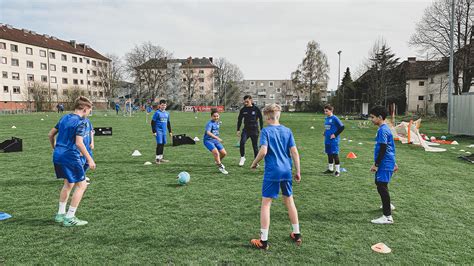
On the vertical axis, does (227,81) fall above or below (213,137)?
above

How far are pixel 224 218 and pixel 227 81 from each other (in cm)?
9142

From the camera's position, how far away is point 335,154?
803 cm

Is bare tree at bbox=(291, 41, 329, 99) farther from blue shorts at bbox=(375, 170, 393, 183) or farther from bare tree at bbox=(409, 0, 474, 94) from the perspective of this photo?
blue shorts at bbox=(375, 170, 393, 183)

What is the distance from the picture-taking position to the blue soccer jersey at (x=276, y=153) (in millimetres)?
3781

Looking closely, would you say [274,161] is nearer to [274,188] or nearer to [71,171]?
[274,188]

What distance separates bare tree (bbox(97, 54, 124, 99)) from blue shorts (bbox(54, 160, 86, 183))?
247ft

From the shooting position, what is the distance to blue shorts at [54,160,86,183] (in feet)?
14.7

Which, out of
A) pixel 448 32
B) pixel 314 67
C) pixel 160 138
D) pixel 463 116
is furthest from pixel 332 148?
pixel 314 67

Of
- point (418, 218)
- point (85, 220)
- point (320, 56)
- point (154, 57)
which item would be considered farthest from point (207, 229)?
point (154, 57)

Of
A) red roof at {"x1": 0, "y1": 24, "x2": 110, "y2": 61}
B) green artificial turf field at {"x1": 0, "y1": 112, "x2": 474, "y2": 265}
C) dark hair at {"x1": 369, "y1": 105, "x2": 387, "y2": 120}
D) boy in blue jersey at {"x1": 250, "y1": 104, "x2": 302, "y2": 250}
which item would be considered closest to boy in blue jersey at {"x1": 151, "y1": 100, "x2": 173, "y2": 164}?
green artificial turf field at {"x1": 0, "y1": 112, "x2": 474, "y2": 265}

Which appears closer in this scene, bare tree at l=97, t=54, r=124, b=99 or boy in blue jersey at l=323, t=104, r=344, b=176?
boy in blue jersey at l=323, t=104, r=344, b=176

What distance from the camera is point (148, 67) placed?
72.7 metres

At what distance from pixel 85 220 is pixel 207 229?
2038mm

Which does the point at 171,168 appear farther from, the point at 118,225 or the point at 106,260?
the point at 106,260
